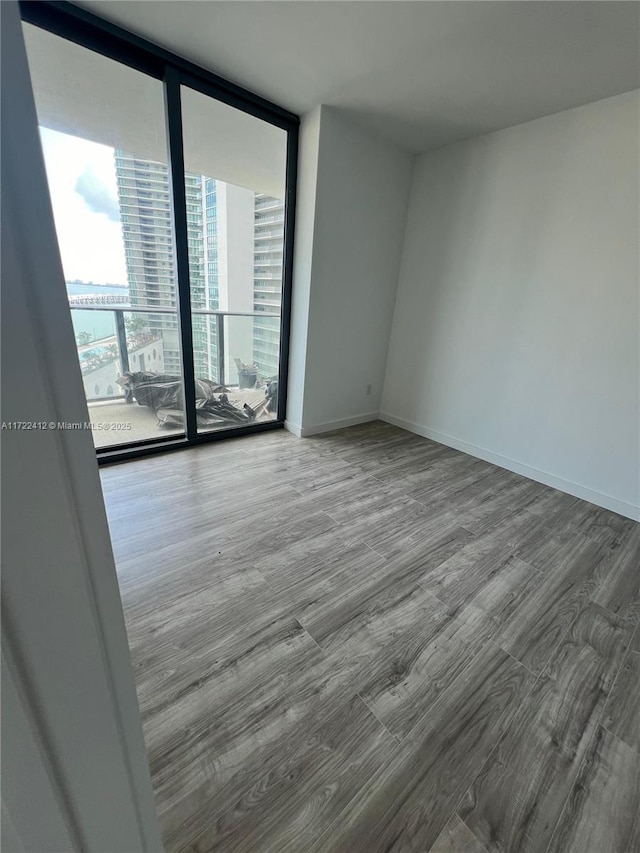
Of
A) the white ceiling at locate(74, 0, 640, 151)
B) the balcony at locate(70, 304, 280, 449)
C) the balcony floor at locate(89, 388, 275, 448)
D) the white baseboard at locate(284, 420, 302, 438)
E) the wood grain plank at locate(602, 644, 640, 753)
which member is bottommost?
the wood grain plank at locate(602, 644, 640, 753)

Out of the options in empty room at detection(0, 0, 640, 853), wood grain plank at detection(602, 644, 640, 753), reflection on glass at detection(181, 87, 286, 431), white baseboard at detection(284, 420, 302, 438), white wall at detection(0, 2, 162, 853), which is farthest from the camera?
white baseboard at detection(284, 420, 302, 438)

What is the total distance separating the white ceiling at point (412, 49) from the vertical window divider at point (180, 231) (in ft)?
0.71

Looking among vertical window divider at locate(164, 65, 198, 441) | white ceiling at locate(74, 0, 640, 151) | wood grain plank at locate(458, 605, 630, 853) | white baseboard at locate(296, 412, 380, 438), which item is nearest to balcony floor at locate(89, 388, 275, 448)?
vertical window divider at locate(164, 65, 198, 441)

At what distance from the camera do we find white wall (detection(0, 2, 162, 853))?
12.7 inches

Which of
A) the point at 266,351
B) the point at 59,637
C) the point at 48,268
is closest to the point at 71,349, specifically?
the point at 48,268

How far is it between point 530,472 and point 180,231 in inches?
123

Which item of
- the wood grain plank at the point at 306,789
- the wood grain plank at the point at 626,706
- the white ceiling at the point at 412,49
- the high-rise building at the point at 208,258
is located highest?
the white ceiling at the point at 412,49

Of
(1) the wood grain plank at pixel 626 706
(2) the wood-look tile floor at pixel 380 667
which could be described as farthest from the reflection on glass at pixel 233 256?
(1) the wood grain plank at pixel 626 706

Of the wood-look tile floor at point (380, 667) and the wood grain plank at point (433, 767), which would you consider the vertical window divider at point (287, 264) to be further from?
the wood grain plank at point (433, 767)

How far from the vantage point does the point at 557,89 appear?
2.02m

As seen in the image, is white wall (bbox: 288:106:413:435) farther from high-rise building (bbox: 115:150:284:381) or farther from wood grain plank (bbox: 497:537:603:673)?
wood grain plank (bbox: 497:537:603:673)

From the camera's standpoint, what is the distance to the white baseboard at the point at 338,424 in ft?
10.6

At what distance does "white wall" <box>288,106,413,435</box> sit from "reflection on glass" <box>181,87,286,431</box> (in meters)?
0.25

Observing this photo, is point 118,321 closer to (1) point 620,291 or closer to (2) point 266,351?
(2) point 266,351
